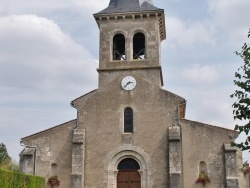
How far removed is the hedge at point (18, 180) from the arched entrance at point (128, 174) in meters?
4.48

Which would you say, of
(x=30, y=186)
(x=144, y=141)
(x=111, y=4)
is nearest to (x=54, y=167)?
(x=30, y=186)

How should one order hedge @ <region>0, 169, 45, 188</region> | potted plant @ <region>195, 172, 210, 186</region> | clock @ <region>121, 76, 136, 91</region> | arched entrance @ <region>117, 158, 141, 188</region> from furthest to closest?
clock @ <region>121, 76, 136, 91</region> < arched entrance @ <region>117, 158, 141, 188</region> < potted plant @ <region>195, 172, 210, 186</region> < hedge @ <region>0, 169, 45, 188</region>

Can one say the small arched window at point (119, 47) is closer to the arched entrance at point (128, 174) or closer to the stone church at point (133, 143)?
the stone church at point (133, 143)

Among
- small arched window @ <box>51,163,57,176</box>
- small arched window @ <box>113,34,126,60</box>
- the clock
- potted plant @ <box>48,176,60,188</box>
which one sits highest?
small arched window @ <box>113,34,126,60</box>

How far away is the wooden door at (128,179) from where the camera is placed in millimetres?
22297

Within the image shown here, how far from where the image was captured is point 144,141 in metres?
22.4

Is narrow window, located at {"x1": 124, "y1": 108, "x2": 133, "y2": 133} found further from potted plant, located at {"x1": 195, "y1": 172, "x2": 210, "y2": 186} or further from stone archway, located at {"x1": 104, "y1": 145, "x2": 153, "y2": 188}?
potted plant, located at {"x1": 195, "y1": 172, "x2": 210, "y2": 186}

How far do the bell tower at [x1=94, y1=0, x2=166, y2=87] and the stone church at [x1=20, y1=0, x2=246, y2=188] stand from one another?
8 cm

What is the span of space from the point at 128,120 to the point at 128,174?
3.18 meters

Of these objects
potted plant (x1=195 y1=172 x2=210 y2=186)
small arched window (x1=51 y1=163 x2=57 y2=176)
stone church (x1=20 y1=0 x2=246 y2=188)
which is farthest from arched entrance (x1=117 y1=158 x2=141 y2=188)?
small arched window (x1=51 y1=163 x2=57 y2=176)

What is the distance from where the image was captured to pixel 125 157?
22.6 m

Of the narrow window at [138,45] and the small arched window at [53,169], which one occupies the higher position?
the narrow window at [138,45]

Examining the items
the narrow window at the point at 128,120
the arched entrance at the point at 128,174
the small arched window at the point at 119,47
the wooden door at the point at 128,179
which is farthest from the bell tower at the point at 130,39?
the wooden door at the point at 128,179

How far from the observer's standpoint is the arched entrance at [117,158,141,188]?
73.3ft
